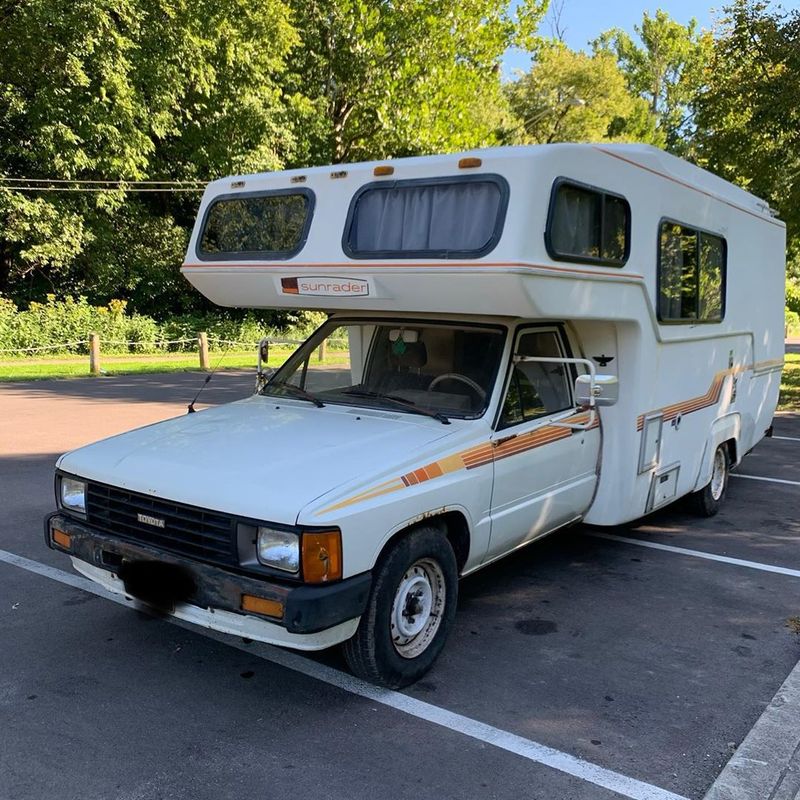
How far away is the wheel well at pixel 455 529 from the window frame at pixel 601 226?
1.52 m

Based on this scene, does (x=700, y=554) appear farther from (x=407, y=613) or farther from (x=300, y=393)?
(x=300, y=393)

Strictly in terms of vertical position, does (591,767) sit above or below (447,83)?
below

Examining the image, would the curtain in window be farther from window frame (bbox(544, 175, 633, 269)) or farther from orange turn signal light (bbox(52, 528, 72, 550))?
orange turn signal light (bbox(52, 528, 72, 550))

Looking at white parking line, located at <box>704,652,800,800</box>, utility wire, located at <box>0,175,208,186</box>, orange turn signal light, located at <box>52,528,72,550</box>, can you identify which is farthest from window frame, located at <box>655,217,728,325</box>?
utility wire, located at <box>0,175,208,186</box>

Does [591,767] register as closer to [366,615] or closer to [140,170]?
[366,615]

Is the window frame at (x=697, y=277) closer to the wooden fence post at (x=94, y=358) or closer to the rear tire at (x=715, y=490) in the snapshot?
the rear tire at (x=715, y=490)

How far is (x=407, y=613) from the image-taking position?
157 inches

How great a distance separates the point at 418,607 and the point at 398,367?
1692mm

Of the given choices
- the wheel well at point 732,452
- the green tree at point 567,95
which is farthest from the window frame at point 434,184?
the green tree at point 567,95

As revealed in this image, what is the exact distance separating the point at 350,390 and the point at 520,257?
5.13ft

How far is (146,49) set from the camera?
23.8 meters

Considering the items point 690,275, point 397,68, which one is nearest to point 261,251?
point 690,275

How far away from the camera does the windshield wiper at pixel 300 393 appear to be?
498 centimetres

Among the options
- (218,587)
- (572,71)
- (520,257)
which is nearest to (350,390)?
(520,257)
